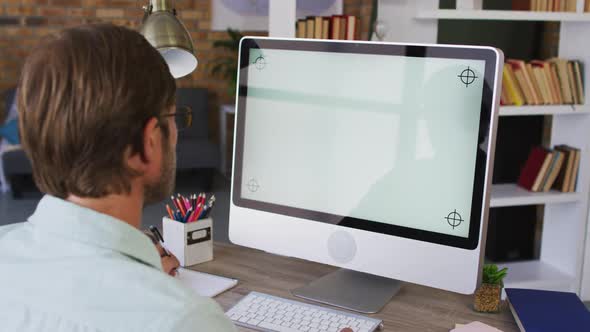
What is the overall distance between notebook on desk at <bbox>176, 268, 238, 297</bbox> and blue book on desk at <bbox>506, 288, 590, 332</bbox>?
0.58 metres

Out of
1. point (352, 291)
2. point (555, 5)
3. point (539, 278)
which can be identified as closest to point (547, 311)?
point (352, 291)

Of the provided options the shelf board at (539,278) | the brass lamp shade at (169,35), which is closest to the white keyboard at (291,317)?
the brass lamp shade at (169,35)

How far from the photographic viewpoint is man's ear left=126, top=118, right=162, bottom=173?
87 centimetres

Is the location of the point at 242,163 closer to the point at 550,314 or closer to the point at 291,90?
the point at 291,90

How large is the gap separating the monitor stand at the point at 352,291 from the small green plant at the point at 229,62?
450 centimetres

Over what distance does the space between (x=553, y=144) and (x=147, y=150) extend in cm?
298

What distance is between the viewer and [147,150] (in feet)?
2.90

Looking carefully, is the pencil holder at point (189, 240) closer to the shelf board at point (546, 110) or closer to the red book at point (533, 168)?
the shelf board at point (546, 110)

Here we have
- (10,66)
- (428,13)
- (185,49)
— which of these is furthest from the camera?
(10,66)

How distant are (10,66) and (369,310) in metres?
5.40

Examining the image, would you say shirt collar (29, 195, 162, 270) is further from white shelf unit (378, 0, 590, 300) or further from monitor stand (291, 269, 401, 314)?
white shelf unit (378, 0, 590, 300)

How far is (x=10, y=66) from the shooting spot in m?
5.84

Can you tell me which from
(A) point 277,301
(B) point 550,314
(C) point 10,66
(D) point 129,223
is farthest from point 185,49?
(C) point 10,66

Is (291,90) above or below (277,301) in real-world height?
above
